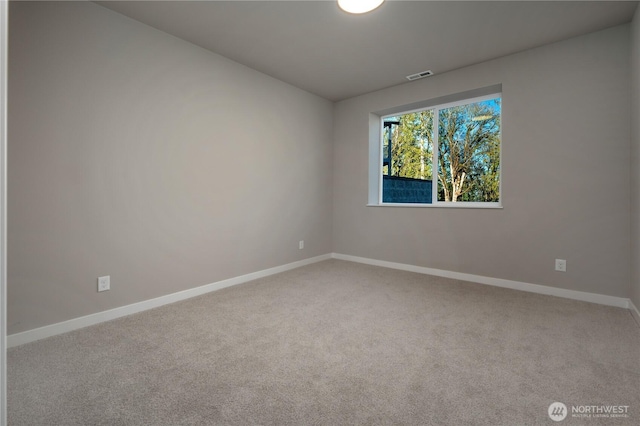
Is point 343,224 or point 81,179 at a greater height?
point 81,179

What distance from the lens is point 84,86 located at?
2199 mm

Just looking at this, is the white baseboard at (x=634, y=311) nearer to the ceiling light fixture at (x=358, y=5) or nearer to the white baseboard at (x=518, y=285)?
the white baseboard at (x=518, y=285)

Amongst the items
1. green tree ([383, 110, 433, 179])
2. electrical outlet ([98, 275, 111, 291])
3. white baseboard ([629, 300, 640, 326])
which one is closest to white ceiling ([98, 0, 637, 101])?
green tree ([383, 110, 433, 179])

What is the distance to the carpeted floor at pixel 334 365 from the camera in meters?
1.31

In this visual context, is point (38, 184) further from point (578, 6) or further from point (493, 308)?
point (578, 6)

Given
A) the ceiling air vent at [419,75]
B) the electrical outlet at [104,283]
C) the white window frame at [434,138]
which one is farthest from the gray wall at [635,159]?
the electrical outlet at [104,283]

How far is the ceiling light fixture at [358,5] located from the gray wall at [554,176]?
66.2 inches

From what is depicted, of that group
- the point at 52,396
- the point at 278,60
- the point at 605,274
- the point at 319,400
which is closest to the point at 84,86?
the point at 278,60

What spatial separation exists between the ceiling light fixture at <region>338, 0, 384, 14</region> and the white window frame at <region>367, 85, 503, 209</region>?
1.76m

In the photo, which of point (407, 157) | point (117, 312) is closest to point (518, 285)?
point (407, 157)

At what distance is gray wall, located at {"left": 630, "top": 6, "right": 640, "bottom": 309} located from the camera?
2.29 m

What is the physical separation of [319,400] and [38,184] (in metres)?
2.28

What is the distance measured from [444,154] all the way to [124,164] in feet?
11.6

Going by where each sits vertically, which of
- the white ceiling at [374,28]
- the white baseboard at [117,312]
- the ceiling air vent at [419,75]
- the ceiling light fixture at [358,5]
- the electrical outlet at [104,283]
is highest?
the ceiling air vent at [419,75]
